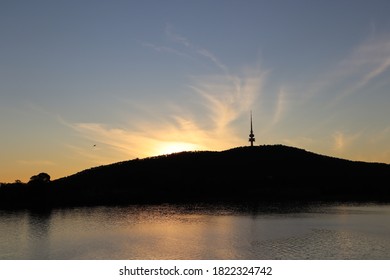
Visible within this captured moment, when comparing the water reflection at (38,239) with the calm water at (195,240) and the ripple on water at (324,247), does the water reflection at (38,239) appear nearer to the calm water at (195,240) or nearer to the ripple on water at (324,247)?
the calm water at (195,240)

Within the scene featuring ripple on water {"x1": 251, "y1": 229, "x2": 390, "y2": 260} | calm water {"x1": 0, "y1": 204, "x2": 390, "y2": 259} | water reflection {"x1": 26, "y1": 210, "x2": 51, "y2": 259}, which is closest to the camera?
ripple on water {"x1": 251, "y1": 229, "x2": 390, "y2": 260}

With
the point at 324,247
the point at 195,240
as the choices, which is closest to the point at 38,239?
the point at 195,240

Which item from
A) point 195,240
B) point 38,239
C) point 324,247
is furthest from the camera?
point 38,239

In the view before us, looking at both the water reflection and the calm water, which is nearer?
the calm water

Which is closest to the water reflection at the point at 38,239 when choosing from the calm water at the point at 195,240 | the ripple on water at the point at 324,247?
the calm water at the point at 195,240

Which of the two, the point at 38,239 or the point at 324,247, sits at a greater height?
the point at 324,247

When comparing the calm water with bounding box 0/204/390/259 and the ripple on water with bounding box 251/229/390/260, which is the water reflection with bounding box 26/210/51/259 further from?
the ripple on water with bounding box 251/229/390/260

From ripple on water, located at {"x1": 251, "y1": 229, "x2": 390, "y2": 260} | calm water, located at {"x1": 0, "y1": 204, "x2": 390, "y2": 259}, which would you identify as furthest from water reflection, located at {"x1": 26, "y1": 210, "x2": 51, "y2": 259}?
ripple on water, located at {"x1": 251, "y1": 229, "x2": 390, "y2": 260}

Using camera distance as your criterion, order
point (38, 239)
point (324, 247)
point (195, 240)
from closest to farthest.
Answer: point (324, 247) < point (195, 240) < point (38, 239)

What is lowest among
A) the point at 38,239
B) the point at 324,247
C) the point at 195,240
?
the point at 38,239

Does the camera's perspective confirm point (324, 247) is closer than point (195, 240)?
Yes

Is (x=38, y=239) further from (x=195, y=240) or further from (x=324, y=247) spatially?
(x=324, y=247)
